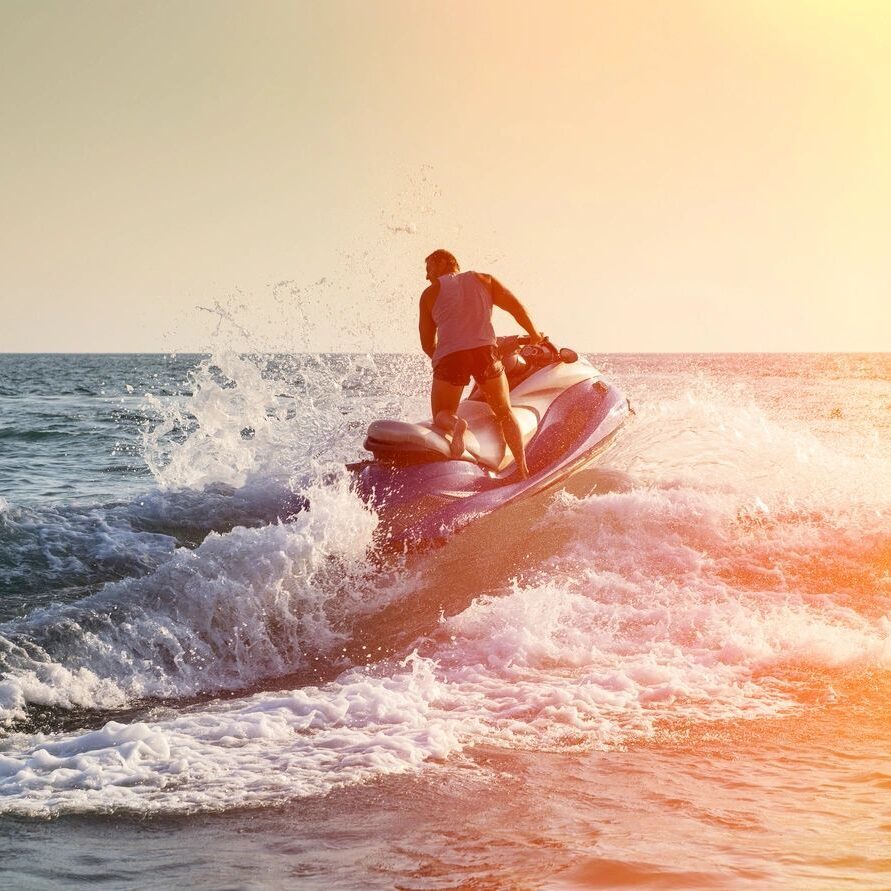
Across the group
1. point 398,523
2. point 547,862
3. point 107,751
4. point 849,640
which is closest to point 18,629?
point 107,751

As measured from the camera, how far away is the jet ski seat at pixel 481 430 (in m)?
7.10

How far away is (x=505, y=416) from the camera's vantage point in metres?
7.64

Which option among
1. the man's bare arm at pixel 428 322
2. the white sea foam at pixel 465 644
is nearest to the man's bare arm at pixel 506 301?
the man's bare arm at pixel 428 322

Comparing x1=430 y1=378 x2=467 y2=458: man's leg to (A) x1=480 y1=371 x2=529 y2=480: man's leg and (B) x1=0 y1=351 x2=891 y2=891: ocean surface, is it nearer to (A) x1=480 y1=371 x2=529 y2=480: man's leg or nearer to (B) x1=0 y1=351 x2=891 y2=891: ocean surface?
(A) x1=480 y1=371 x2=529 y2=480: man's leg

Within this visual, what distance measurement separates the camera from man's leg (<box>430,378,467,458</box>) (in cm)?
732

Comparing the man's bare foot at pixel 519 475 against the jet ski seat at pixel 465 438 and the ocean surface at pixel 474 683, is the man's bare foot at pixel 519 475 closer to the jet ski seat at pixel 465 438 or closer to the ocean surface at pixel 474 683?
the jet ski seat at pixel 465 438

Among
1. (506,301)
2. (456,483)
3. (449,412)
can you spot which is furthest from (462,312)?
(456,483)

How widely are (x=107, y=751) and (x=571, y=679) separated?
2496 mm

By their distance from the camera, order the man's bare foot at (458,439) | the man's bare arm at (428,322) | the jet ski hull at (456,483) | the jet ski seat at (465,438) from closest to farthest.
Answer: the jet ski hull at (456,483) → the jet ski seat at (465,438) → the man's bare foot at (458,439) → the man's bare arm at (428,322)

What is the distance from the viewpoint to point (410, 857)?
3471 millimetres

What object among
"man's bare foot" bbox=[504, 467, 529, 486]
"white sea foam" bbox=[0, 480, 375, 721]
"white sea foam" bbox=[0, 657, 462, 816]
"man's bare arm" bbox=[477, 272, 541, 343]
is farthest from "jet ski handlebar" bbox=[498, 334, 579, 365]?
"white sea foam" bbox=[0, 657, 462, 816]

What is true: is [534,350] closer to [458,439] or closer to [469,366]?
[469,366]

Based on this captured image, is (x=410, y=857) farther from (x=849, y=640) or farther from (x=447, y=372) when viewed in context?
(x=447, y=372)

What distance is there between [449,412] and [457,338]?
1.86 ft
